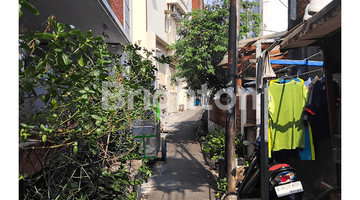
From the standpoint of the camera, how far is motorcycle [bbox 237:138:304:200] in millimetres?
3467

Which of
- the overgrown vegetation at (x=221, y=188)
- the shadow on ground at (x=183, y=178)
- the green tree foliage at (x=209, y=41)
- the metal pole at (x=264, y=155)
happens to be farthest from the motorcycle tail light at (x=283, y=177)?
the green tree foliage at (x=209, y=41)

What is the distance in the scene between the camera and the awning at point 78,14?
16.9 feet

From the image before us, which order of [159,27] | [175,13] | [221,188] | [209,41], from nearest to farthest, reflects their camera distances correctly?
[221,188]
[209,41]
[159,27]
[175,13]

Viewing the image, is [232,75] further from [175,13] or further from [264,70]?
[175,13]

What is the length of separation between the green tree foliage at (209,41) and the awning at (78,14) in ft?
18.4

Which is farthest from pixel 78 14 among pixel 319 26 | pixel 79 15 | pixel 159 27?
pixel 159 27

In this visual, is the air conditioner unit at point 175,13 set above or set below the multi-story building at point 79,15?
above

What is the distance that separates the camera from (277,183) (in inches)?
142

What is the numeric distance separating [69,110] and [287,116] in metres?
3.17

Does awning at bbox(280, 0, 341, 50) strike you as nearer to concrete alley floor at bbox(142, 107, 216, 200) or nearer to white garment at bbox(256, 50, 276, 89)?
white garment at bbox(256, 50, 276, 89)

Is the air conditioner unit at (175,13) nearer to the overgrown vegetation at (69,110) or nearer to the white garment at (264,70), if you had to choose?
the overgrown vegetation at (69,110)

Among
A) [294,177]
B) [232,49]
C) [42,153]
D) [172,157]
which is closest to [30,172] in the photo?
[42,153]

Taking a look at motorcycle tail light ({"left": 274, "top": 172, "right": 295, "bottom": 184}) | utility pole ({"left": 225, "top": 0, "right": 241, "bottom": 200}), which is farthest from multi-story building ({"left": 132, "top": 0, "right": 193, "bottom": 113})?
motorcycle tail light ({"left": 274, "top": 172, "right": 295, "bottom": 184})

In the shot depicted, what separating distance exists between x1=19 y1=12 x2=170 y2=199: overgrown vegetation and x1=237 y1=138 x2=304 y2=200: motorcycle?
66.2 inches
